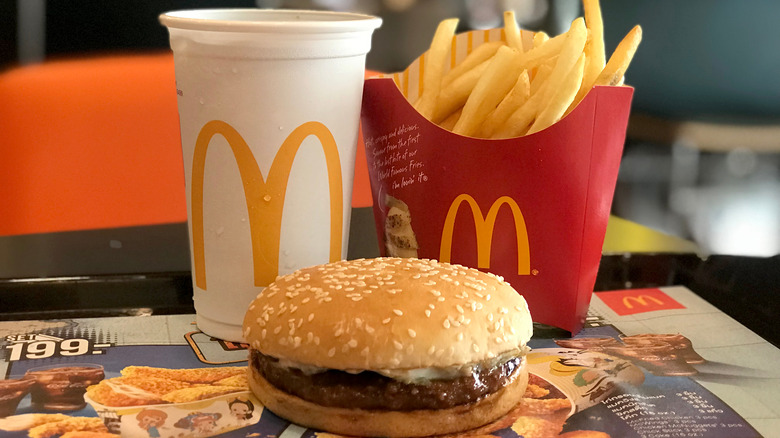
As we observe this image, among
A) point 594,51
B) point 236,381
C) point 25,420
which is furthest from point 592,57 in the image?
point 25,420

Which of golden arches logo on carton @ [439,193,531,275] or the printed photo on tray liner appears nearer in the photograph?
the printed photo on tray liner

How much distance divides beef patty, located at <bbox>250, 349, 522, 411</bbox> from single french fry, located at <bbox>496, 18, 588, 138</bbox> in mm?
526

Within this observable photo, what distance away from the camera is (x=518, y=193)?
4.86ft

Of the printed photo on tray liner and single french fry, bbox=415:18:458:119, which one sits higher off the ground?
single french fry, bbox=415:18:458:119

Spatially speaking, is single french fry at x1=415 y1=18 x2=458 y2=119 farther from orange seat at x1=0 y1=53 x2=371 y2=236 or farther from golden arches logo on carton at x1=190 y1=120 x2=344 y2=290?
orange seat at x1=0 y1=53 x2=371 y2=236

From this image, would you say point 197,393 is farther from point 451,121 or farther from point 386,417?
point 451,121

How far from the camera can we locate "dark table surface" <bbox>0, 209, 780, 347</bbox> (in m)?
1.60

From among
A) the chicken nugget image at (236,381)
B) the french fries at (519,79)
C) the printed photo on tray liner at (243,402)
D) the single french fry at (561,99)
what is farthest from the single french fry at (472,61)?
the chicken nugget image at (236,381)

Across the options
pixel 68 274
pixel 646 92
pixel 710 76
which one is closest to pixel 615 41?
pixel 646 92

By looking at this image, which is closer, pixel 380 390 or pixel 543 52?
pixel 380 390

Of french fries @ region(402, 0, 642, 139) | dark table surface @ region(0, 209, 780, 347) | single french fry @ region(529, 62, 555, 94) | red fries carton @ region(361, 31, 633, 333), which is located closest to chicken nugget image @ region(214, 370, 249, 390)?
dark table surface @ region(0, 209, 780, 347)

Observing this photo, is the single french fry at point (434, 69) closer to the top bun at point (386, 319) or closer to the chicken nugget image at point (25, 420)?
the top bun at point (386, 319)

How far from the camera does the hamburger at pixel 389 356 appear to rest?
3.66ft

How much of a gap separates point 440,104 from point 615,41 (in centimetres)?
151
